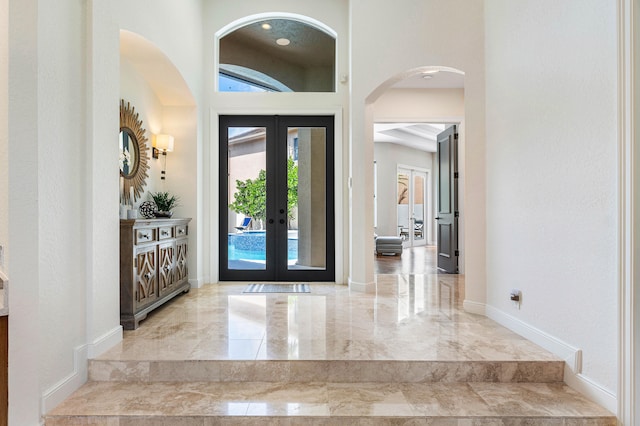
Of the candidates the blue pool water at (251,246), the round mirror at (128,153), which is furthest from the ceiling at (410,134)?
the round mirror at (128,153)

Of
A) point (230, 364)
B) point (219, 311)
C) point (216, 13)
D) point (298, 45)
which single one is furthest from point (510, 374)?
point (216, 13)

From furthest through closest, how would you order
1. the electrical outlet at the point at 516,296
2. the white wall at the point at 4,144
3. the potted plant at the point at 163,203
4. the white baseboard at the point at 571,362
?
the potted plant at the point at 163,203 → the electrical outlet at the point at 516,296 → the white baseboard at the point at 571,362 → the white wall at the point at 4,144

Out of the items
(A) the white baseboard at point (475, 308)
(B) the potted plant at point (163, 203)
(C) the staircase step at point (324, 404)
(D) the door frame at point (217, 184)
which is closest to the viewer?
(C) the staircase step at point (324, 404)

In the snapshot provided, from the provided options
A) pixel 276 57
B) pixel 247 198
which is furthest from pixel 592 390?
pixel 276 57

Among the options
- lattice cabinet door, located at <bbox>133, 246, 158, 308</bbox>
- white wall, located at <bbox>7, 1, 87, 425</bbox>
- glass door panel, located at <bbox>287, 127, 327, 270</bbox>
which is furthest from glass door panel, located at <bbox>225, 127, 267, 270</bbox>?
white wall, located at <bbox>7, 1, 87, 425</bbox>

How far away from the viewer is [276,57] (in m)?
5.20

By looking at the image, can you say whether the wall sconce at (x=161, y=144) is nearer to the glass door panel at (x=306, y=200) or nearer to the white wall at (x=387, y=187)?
the glass door panel at (x=306, y=200)

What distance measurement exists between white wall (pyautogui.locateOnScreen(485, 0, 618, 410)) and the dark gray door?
2.67 meters

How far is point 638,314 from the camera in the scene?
194 centimetres

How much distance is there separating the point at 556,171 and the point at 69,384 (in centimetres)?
360

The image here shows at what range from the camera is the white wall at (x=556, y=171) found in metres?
2.13

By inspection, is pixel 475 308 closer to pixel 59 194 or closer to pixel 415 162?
pixel 59 194

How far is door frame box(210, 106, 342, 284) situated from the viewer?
504 cm

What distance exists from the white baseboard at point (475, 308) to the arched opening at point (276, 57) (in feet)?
11.2
